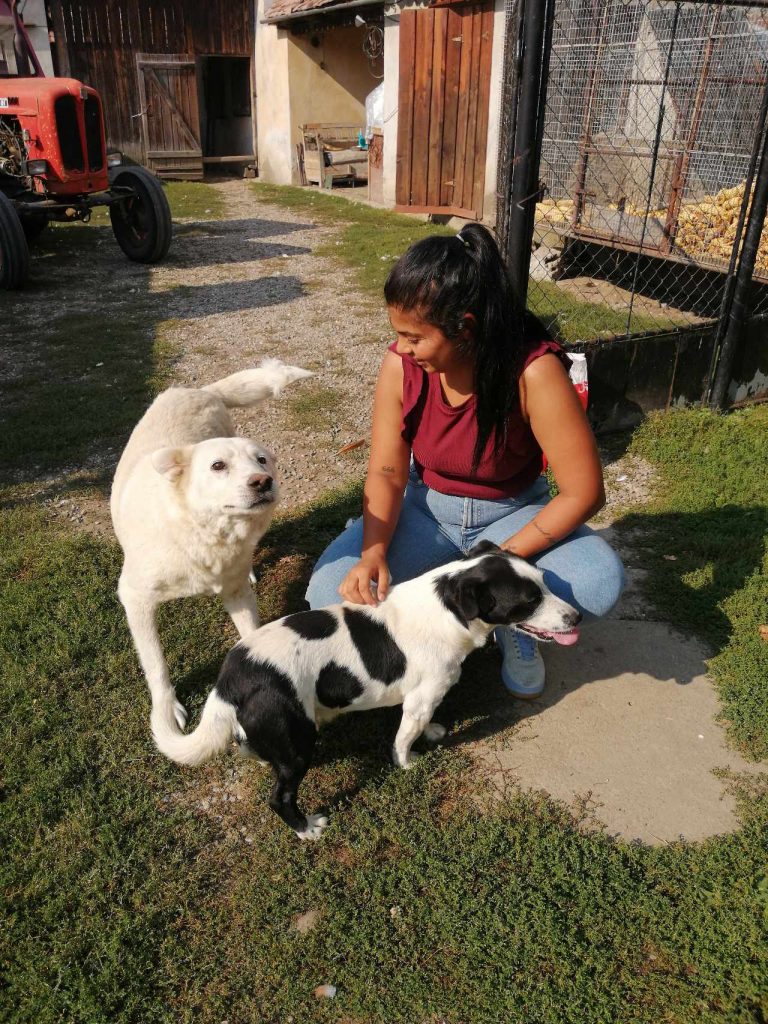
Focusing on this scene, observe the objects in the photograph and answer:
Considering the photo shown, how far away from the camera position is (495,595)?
7.41 feet

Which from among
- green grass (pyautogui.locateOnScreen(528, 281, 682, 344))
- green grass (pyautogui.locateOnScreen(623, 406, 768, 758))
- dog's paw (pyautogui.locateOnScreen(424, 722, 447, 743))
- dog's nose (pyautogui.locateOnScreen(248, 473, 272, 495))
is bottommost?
dog's paw (pyautogui.locateOnScreen(424, 722, 447, 743))

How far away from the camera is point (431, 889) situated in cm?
217

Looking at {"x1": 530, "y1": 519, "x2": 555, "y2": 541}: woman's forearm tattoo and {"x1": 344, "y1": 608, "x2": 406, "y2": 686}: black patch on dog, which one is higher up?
{"x1": 530, "y1": 519, "x2": 555, "y2": 541}: woman's forearm tattoo

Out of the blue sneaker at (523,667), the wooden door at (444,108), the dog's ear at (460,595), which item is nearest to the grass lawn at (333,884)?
the blue sneaker at (523,667)

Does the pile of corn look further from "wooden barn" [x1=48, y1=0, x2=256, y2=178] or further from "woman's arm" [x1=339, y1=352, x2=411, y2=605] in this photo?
"wooden barn" [x1=48, y1=0, x2=256, y2=178]

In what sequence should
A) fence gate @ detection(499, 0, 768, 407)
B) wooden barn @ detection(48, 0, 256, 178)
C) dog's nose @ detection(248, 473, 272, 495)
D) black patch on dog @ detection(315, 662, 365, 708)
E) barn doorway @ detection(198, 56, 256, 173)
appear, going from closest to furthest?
1. black patch on dog @ detection(315, 662, 365, 708)
2. dog's nose @ detection(248, 473, 272, 495)
3. fence gate @ detection(499, 0, 768, 407)
4. wooden barn @ detection(48, 0, 256, 178)
5. barn doorway @ detection(198, 56, 256, 173)

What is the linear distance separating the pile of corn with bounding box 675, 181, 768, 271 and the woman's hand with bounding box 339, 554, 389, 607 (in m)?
5.16

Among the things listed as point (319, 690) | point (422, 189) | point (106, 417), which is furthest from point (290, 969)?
point (422, 189)

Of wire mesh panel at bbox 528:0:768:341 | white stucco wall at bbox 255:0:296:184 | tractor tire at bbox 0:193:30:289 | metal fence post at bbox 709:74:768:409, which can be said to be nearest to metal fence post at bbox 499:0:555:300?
metal fence post at bbox 709:74:768:409

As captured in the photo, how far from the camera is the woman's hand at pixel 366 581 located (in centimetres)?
250

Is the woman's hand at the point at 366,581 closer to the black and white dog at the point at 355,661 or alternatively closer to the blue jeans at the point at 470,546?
the black and white dog at the point at 355,661

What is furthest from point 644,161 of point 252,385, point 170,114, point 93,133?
point 170,114

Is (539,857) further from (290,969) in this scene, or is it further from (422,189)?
(422,189)

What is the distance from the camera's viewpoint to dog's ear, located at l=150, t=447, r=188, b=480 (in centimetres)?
239
